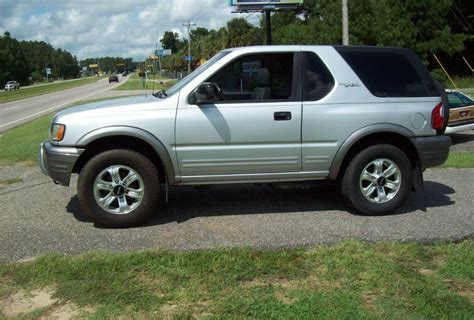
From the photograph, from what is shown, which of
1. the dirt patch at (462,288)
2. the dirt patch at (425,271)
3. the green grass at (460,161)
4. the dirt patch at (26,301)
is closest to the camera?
the dirt patch at (26,301)

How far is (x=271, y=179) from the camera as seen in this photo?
5.68 m

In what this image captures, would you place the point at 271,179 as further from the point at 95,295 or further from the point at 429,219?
the point at 95,295

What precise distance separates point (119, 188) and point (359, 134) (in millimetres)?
2612

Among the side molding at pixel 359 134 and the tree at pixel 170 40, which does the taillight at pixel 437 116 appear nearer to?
the side molding at pixel 359 134

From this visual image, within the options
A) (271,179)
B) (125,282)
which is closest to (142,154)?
(271,179)

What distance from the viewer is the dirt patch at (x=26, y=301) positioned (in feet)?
11.8

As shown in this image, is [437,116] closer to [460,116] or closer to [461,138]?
[460,116]

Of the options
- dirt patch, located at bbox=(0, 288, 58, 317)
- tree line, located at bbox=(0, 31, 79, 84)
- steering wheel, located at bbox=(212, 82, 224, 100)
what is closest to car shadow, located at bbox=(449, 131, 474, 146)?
steering wheel, located at bbox=(212, 82, 224, 100)

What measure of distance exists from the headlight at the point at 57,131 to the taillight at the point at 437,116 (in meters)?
3.97

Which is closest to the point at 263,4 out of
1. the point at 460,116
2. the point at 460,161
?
the point at 460,116

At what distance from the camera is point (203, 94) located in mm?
5375

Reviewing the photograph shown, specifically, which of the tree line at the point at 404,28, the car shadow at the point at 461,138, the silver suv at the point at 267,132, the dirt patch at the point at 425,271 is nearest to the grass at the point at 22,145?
the silver suv at the point at 267,132

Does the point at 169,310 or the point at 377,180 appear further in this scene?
the point at 377,180

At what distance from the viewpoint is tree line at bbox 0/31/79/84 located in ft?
367
